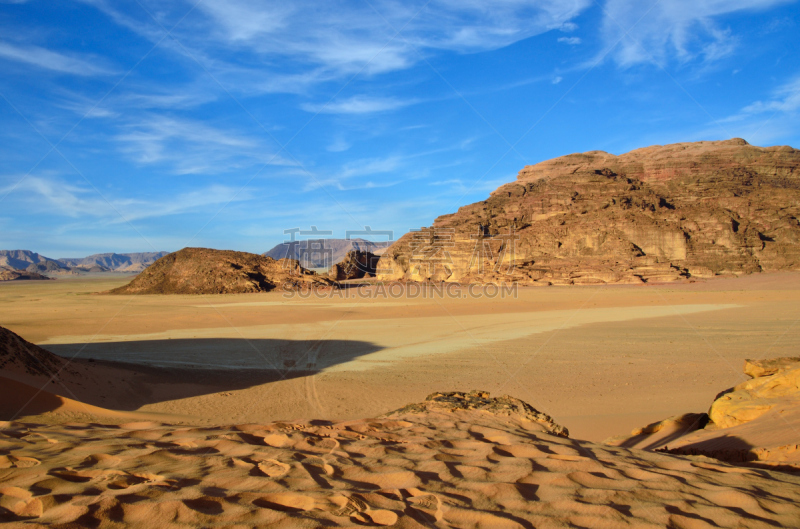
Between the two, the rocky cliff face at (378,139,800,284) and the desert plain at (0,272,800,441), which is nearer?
the desert plain at (0,272,800,441)

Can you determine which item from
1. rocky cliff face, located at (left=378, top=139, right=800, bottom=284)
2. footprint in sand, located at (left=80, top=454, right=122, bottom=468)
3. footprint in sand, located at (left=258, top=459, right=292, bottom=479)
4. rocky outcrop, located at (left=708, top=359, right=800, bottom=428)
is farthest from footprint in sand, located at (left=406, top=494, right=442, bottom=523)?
rocky cliff face, located at (left=378, top=139, right=800, bottom=284)

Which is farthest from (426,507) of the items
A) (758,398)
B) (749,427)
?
(758,398)

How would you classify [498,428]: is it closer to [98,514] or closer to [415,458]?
[415,458]

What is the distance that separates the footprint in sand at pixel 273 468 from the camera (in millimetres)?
3021

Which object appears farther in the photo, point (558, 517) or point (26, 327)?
point (26, 327)

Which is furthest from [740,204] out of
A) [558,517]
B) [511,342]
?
[558,517]

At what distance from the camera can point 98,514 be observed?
89.4 inches

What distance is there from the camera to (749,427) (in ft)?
15.9

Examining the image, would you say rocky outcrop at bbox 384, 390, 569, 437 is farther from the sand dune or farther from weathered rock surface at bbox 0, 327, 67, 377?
weathered rock surface at bbox 0, 327, 67, 377

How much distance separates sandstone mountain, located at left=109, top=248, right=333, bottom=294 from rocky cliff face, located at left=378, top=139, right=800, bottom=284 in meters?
23.6

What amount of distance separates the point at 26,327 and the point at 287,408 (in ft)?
62.1

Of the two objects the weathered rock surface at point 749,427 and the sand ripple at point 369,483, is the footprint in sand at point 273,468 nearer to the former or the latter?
the sand ripple at point 369,483

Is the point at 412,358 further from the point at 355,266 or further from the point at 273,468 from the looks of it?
the point at 355,266

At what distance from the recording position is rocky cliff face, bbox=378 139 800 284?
168 feet
